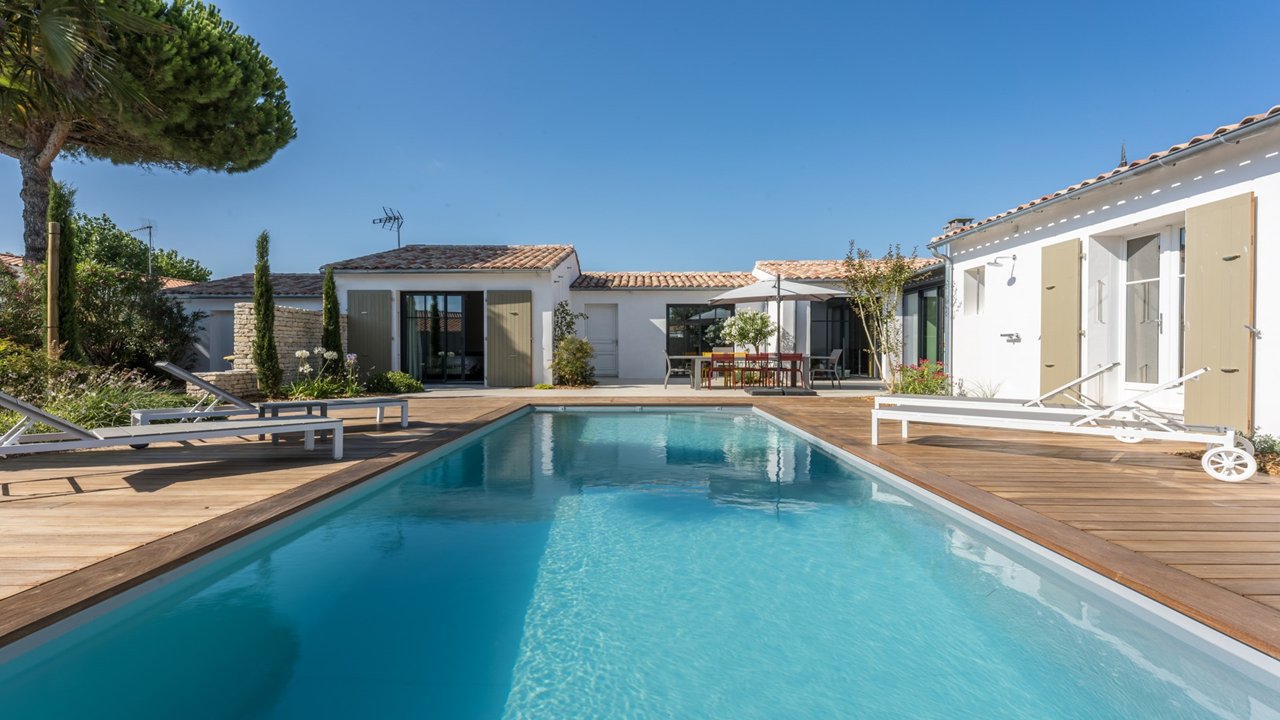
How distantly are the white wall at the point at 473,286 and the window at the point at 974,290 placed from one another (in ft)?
28.1

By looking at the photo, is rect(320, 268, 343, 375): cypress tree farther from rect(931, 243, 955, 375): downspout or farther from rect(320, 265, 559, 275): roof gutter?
rect(931, 243, 955, 375): downspout

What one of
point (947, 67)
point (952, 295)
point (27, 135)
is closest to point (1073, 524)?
point (952, 295)

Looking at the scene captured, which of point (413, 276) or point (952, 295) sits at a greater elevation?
point (413, 276)

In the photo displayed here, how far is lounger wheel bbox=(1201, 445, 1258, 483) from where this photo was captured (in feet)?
12.6

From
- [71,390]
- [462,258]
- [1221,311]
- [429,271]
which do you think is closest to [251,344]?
[429,271]

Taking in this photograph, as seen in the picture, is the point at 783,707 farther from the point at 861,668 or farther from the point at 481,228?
the point at 481,228

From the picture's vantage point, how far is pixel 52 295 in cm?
721

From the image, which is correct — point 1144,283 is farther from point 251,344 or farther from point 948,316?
point 251,344

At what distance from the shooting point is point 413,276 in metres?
13.8

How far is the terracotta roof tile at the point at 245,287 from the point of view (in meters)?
15.3

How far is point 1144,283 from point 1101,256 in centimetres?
52

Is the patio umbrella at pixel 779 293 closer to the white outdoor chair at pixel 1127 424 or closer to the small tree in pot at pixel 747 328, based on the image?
the small tree in pot at pixel 747 328

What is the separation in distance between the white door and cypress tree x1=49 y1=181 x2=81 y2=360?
1075cm

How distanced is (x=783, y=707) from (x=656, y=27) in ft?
41.3
